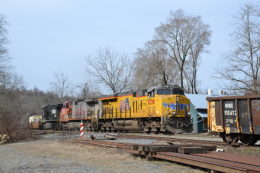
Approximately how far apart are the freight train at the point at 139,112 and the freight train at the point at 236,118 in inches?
247

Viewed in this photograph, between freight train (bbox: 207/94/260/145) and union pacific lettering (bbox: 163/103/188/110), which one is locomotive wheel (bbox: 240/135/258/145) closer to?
freight train (bbox: 207/94/260/145)

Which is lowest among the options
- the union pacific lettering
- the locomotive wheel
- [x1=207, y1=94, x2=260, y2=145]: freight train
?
the locomotive wheel

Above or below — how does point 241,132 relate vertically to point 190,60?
below

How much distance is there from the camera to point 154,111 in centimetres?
2042

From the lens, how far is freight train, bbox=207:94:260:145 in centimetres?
1161

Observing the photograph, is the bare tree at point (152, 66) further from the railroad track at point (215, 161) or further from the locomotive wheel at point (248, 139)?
A: the railroad track at point (215, 161)

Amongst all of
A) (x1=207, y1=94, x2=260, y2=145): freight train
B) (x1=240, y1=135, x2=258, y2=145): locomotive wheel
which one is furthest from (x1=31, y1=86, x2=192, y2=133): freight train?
(x1=240, y1=135, x2=258, y2=145): locomotive wheel

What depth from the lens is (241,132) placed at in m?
12.1

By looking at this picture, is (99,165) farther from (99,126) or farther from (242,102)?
(99,126)

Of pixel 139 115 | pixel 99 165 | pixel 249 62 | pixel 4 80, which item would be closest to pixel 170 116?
pixel 139 115

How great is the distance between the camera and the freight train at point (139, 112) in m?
20.0

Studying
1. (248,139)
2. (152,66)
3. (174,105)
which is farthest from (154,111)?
(152,66)

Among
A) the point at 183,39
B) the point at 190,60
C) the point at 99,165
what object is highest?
the point at 183,39

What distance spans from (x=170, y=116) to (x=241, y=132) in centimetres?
790
